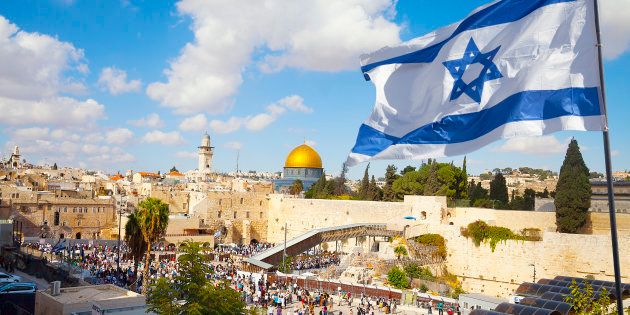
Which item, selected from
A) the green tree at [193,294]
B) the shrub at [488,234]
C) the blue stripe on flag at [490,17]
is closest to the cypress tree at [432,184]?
the shrub at [488,234]

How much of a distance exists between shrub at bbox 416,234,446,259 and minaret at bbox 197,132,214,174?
46423mm

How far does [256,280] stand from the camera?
69.4ft

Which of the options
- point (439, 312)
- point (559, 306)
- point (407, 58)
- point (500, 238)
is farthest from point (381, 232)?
point (407, 58)

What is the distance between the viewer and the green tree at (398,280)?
76.6 feet

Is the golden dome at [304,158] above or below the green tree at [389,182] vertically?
above

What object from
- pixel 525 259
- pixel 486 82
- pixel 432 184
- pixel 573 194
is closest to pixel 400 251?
pixel 525 259

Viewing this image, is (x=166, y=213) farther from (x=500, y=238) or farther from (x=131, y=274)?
(x=500, y=238)

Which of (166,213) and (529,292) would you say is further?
(166,213)

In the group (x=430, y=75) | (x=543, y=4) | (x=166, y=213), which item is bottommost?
(x=166, y=213)

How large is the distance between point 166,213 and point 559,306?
12663 mm

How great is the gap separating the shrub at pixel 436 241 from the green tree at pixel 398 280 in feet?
21.2

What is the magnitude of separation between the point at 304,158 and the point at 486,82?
6338 centimetres

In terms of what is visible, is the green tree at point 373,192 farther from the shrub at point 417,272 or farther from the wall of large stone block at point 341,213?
the shrub at point 417,272

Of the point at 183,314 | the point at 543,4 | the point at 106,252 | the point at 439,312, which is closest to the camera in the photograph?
the point at 543,4
